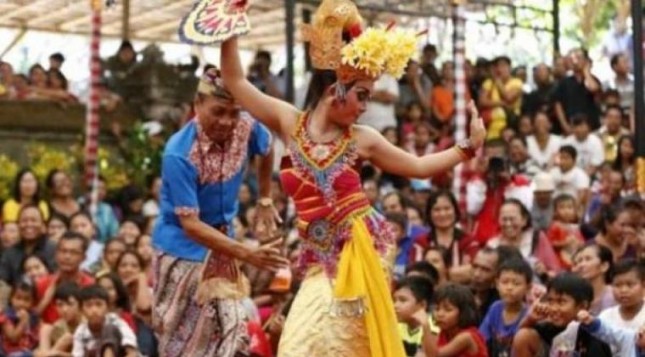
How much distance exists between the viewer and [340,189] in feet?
26.3

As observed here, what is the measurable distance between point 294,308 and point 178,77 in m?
12.0

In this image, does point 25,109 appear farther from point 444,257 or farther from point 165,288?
point 165,288

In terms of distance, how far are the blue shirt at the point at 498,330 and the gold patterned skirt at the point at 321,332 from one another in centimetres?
273

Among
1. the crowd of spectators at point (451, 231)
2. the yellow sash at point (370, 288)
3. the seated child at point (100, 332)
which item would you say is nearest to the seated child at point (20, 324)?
the crowd of spectators at point (451, 231)

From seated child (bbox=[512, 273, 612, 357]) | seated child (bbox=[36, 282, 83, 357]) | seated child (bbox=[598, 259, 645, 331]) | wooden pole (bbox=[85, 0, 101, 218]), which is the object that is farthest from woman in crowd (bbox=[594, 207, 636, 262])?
wooden pole (bbox=[85, 0, 101, 218])

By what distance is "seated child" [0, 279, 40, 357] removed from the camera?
1246 cm

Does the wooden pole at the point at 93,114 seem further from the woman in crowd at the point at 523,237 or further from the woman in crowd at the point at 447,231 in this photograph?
the woman in crowd at the point at 523,237

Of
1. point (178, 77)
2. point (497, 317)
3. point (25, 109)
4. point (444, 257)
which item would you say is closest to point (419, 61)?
point (178, 77)

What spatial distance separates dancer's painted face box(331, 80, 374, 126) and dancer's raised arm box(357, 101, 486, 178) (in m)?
0.11

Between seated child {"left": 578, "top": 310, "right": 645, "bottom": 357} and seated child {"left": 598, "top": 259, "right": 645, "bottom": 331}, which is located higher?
seated child {"left": 598, "top": 259, "right": 645, "bottom": 331}

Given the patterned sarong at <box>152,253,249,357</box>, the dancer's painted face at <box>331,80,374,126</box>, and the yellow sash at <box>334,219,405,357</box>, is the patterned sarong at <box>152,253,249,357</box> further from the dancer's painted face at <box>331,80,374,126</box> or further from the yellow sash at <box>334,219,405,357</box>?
the dancer's painted face at <box>331,80,374,126</box>

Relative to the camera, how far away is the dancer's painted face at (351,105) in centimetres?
802

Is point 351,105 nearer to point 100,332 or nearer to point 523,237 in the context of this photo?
point 100,332

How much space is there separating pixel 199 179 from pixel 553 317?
7.33 feet
